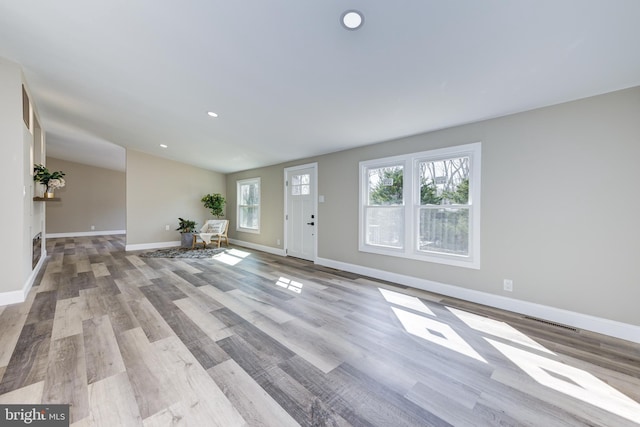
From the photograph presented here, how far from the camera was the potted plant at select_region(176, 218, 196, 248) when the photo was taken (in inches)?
262

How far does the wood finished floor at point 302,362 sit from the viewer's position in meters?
1.39

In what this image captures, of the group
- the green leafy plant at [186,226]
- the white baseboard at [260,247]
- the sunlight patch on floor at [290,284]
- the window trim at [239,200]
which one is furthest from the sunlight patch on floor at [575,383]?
the green leafy plant at [186,226]

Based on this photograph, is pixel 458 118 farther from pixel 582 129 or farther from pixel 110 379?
pixel 110 379

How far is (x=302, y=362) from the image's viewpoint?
1822 millimetres

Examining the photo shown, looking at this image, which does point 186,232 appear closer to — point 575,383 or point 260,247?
point 260,247

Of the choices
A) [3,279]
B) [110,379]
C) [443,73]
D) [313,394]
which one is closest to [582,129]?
[443,73]

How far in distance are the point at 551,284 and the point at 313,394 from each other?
2675 mm

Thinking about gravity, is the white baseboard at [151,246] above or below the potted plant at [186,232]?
below

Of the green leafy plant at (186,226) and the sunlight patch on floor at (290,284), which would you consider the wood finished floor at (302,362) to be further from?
the green leafy plant at (186,226)

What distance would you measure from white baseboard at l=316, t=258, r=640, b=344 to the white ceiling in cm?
211

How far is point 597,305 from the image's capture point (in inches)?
91.9

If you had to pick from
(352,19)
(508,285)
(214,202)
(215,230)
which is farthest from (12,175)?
(508,285)
